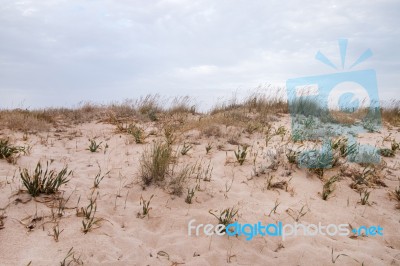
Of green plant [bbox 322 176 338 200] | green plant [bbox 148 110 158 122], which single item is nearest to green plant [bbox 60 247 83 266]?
green plant [bbox 322 176 338 200]

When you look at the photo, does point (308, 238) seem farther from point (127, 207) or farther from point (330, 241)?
point (127, 207)

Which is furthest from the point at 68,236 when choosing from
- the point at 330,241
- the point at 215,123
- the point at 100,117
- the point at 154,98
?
the point at 154,98

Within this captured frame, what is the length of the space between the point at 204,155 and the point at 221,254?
2776 millimetres

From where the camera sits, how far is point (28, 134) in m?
6.78

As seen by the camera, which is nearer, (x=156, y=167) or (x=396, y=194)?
(x=156, y=167)

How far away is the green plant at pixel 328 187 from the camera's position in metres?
4.21

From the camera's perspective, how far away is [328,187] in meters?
4.33

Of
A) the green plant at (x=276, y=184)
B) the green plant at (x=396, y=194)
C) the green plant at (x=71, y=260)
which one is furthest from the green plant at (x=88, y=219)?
the green plant at (x=396, y=194)

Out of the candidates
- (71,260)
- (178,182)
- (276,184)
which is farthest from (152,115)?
(71,260)
